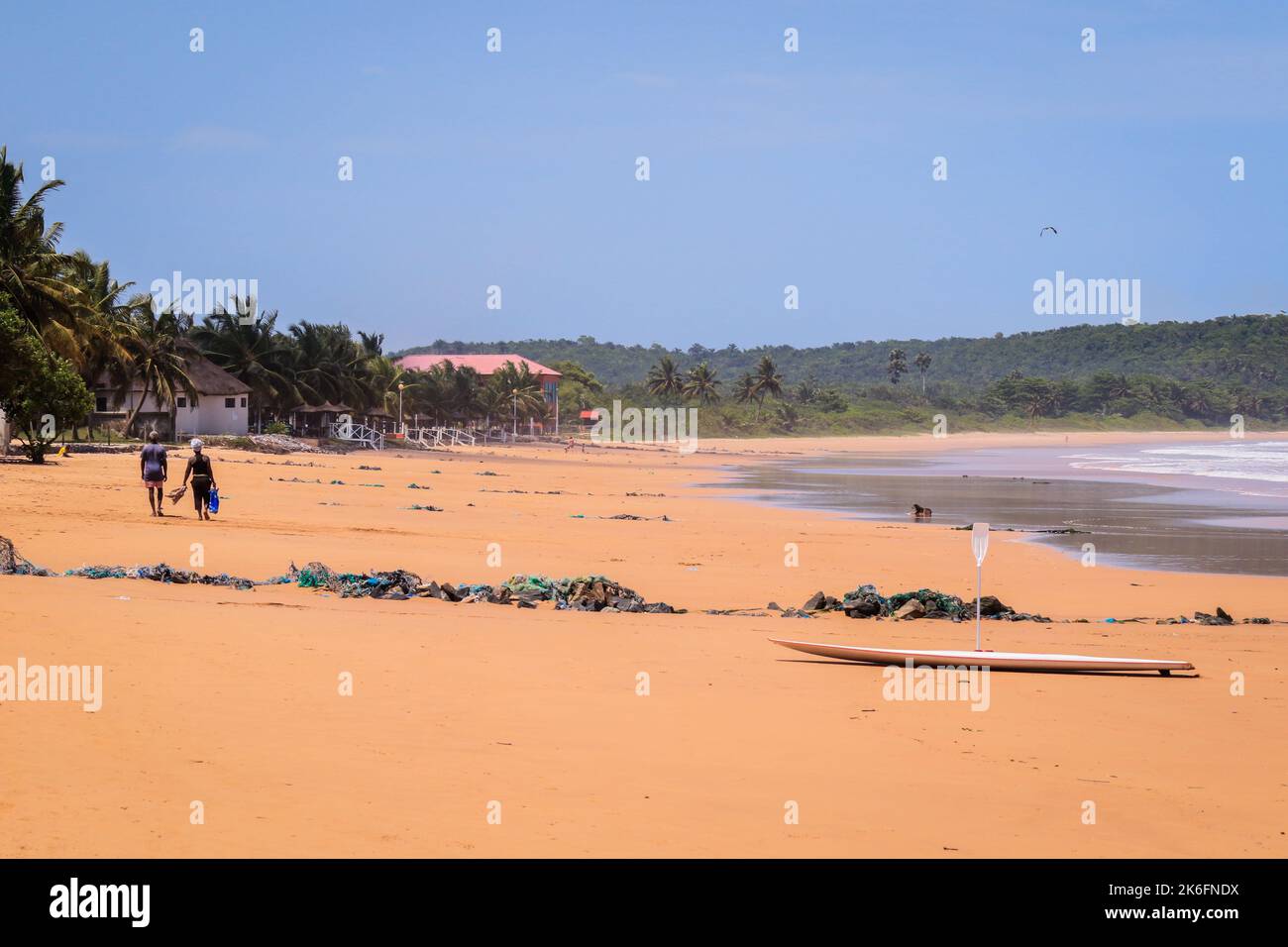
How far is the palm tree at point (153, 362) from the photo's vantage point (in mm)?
48750

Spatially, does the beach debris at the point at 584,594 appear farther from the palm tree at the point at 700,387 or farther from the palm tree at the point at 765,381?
the palm tree at the point at 765,381

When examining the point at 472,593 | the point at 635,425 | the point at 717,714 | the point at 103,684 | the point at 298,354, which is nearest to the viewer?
the point at 103,684

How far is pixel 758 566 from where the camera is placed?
57.0 ft

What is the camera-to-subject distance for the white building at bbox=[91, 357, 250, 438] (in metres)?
53.1

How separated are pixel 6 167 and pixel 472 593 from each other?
29143 millimetres

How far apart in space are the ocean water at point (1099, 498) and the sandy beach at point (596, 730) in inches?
228

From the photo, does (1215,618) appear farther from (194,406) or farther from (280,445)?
(194,406)

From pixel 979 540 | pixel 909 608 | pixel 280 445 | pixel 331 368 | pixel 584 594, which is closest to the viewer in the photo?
pixel 979 540

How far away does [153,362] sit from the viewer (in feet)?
161


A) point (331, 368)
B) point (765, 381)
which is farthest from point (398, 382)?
point (765, 381)

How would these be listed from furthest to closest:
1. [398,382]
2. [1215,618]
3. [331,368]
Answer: [398,382]
[331,368]
[1215,618]

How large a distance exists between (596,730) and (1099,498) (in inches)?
1214

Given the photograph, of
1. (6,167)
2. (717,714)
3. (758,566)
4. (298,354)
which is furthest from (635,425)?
(717,714)
